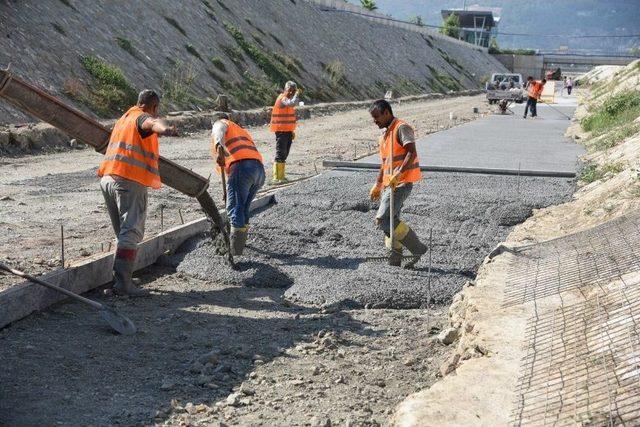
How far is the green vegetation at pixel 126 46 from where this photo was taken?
26.2 m

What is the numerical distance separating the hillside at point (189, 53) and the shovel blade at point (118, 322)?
40.6 ft

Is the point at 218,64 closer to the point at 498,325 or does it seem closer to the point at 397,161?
the point at 397,161

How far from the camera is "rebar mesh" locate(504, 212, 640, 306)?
6.60 metres

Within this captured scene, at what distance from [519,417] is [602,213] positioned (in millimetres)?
5518

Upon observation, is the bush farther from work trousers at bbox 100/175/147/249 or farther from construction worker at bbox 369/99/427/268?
work trousers at bbox 100/175/147/249

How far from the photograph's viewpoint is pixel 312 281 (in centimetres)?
779

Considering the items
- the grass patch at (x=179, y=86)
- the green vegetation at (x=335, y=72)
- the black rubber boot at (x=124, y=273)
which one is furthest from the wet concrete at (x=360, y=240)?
the green vegetation at (x=335, y=72)

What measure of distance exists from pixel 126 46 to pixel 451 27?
319 feet

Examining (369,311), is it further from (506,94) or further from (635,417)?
(506,94)

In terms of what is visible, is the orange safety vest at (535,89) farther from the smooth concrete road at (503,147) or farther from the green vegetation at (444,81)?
the green vegetation at (444,81)

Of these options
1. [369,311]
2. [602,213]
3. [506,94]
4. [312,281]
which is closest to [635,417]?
[369,311]

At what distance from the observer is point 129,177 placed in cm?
712

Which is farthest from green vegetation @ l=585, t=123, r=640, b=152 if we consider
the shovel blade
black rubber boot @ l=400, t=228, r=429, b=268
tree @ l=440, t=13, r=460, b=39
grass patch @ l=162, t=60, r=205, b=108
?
tree @ l=440, t=13, r=460, b=39

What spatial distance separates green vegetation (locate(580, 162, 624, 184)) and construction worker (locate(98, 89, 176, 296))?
6.96 m
